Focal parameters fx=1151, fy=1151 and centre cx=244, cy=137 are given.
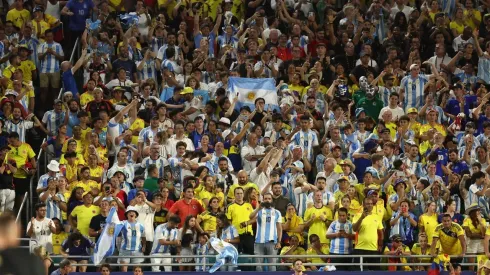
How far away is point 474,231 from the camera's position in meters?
20.7

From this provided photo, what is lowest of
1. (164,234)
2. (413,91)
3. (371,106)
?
(164,234)

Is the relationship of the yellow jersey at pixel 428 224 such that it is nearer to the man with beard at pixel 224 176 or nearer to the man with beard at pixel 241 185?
the man with beard at pixel 241 185

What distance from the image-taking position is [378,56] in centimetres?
2581

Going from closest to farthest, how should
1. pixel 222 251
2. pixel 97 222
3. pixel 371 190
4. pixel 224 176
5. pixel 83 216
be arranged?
pixel 222 251, pixel 97 222, pixel 83 216, pixel 371 190, pixel 224 176

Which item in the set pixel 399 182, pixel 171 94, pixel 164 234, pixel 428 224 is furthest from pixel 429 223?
pixel 171 94

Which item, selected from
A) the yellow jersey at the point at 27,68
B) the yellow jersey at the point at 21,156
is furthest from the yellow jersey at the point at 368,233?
the yellow jersey at the point at 27,68

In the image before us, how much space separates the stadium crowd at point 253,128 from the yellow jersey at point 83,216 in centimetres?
3

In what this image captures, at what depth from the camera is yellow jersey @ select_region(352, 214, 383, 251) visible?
20.1m

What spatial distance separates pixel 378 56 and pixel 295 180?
5.60m

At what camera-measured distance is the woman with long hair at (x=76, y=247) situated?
1975 cm

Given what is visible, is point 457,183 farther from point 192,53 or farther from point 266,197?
point 192,53

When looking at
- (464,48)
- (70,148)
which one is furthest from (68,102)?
(464,48)

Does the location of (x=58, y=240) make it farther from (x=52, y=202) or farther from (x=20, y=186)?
(x=20, y=186)

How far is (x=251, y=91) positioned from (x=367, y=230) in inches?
197
